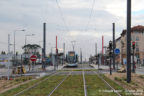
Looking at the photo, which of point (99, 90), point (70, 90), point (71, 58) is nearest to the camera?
point (99, 90)

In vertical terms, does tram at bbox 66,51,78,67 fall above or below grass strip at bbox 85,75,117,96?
above

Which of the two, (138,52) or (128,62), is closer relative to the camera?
(128,62)

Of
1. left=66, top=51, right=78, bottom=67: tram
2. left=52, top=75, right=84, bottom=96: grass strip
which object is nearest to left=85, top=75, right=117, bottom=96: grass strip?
left=52, top=75, right=84, bottom=96: grass strip

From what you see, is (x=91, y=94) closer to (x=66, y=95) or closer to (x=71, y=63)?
(x=66, y=95)

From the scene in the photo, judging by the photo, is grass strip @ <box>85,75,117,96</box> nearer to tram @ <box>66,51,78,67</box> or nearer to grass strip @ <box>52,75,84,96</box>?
grass strip @ <box>52,75,84,96</box>

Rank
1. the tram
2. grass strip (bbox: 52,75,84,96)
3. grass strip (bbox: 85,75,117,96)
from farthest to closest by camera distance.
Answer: the tram
grass strip (bbox: 52,75,84,96)
grass strip (bbox: 85,75,117,96)

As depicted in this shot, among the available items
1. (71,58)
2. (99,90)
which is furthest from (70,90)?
(71,58)

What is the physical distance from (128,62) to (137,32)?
88.8 meters

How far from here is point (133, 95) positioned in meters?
12.6

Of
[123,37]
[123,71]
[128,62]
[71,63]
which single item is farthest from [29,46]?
[128,62]

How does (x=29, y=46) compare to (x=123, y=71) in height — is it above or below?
above

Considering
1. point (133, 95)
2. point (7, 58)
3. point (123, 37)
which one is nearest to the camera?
point (133, 95)

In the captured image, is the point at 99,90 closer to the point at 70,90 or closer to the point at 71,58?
the point at 70,90

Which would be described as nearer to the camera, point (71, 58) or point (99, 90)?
point (99, 90)
